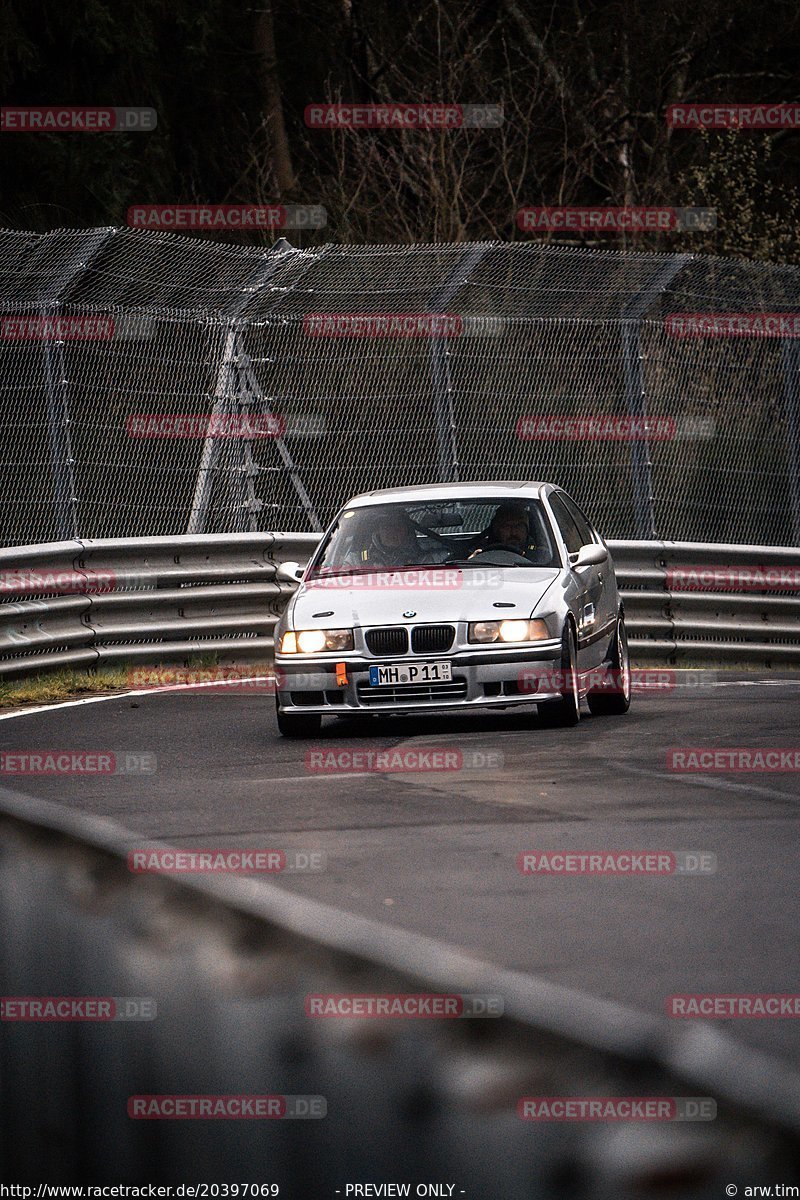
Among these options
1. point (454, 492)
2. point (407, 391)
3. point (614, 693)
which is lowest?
point (614, 693)

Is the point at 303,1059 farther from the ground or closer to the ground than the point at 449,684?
farther from the ground

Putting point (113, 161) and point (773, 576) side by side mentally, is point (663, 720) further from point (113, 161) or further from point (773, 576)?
point (113, 161)

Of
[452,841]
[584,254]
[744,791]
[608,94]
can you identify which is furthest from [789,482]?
[608,94]

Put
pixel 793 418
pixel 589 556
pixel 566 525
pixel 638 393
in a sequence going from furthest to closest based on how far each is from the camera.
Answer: pixel 793 418
pixel 638 393
pixel 566 525
pixel 589 556

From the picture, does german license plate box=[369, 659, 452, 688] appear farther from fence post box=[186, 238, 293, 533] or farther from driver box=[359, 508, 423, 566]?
fence post box=[186, 238, 293, 533]

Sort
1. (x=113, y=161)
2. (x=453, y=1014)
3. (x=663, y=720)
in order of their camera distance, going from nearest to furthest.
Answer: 1. (x=453, y=1014)
2. (x=663, y=720)
3. (x=113, y=161)

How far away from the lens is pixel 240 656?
51.0 feet

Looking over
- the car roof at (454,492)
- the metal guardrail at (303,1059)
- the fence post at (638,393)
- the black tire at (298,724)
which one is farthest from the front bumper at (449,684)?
the metal guardrail at (303,1059)

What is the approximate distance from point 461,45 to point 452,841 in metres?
26.7

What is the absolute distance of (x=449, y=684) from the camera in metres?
10.7

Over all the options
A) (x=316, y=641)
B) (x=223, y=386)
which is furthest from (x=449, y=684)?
(x=223, y=386)

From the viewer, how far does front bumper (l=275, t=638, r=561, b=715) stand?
10.7m

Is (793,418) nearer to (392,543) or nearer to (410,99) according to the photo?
(392,543)

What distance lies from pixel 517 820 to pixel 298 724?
335cm
